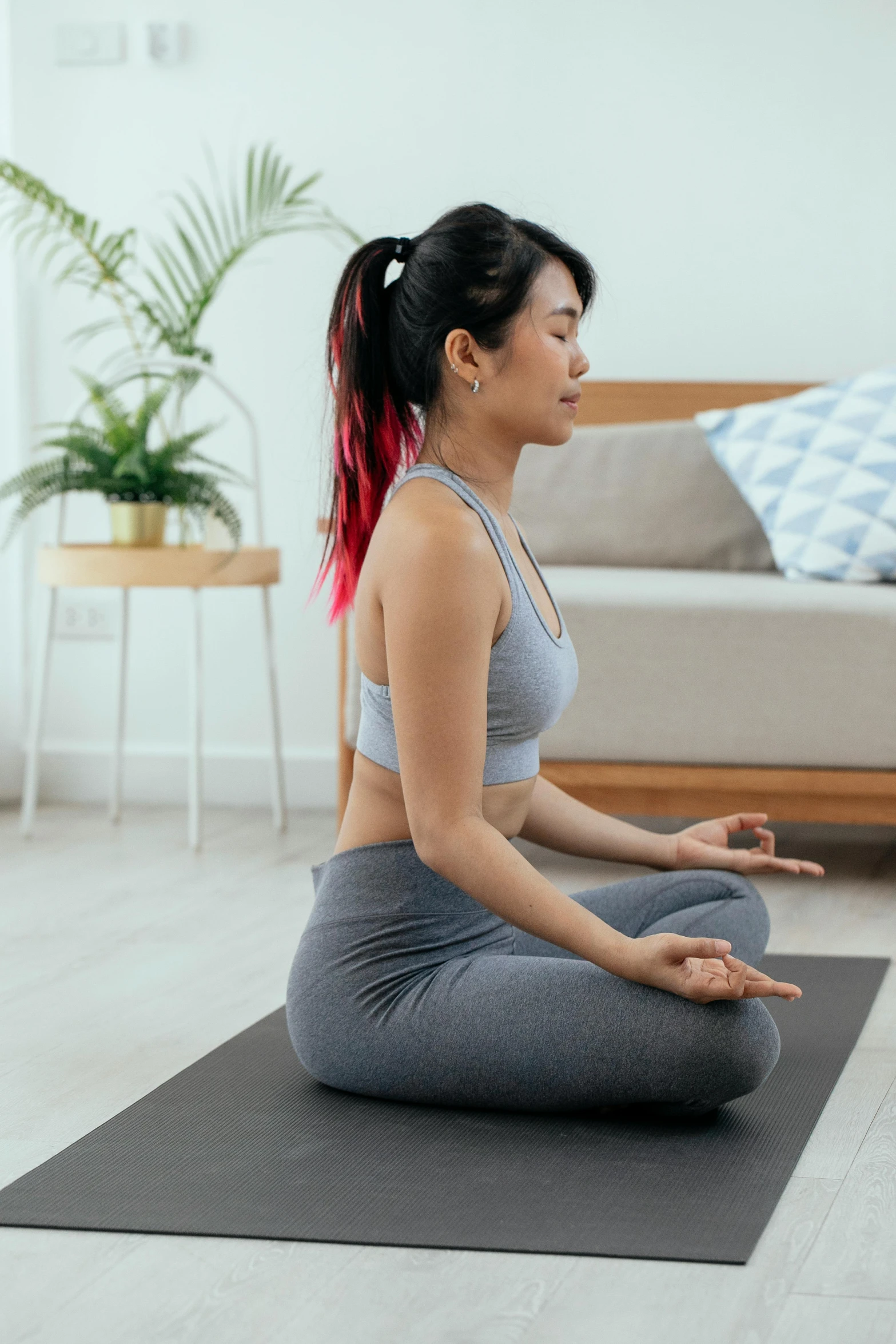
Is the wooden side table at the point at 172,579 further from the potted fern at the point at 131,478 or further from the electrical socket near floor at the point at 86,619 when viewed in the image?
the electrical socket near floor at the point at 86,619

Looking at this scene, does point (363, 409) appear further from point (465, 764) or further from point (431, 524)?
point (465, 764)

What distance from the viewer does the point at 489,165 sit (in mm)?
3176

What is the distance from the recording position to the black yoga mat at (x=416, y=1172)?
3.82 feet

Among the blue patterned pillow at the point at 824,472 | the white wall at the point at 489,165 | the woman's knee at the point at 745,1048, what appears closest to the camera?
the woman's knee at the point at 745,1048

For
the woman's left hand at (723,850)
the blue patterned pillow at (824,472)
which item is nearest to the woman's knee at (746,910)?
the woman's left hand at (723,850)

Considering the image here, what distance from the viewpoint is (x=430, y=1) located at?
3.16m

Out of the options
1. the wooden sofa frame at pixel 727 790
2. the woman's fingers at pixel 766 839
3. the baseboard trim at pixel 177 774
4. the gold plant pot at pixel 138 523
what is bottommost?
the baseboard trim at pixel 177 774

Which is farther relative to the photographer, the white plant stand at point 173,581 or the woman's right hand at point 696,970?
the white plant stand at point 173,581

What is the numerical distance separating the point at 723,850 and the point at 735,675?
0.78m

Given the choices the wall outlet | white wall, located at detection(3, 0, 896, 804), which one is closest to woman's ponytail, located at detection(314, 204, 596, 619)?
white wall, located at detection(3, 0, 896, 804)

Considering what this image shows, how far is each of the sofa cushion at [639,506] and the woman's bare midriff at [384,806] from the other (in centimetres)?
153

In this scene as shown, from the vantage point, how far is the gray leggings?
1.31 m

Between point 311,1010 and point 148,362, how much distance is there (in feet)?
5.77

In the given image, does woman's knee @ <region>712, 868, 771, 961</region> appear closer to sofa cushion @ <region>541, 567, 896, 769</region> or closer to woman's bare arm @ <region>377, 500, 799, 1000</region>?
woman's bare arm @ <region>377, 500, 799, 1000</region>
